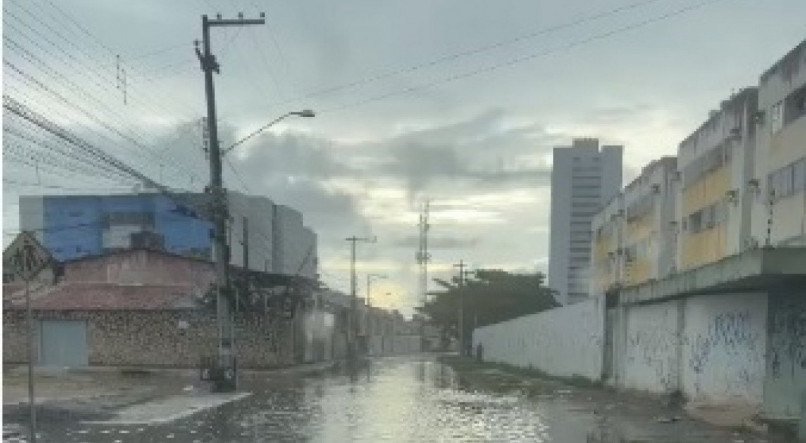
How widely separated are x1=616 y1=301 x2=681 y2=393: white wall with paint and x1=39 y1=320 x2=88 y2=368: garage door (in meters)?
25.4

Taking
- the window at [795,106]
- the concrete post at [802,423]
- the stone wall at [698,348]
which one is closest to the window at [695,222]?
the window at [795,106]

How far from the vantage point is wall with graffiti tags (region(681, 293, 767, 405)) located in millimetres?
19375

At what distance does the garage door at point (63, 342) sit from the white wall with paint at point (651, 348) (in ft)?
83.3

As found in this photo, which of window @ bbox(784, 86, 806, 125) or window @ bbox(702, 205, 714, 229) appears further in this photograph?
window @ bbox(702, 205, 714, 229)

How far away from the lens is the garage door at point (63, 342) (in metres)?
42.0

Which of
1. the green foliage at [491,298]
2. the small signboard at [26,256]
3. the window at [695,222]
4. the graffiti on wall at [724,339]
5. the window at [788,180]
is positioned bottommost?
the green foliage at [491,298]

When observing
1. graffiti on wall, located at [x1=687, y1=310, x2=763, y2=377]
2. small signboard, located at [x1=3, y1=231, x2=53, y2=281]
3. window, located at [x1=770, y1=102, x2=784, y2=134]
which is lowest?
graffiti on wall, located at [x1=687, y1=310, x2=763, y2=377]

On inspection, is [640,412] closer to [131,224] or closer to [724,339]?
[724,339]

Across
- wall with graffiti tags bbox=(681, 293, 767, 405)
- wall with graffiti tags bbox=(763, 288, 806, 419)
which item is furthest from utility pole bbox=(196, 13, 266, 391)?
wall with graffiti tags bbox=(763, 288, 806, 419)

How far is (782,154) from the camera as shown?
3195 centimetres

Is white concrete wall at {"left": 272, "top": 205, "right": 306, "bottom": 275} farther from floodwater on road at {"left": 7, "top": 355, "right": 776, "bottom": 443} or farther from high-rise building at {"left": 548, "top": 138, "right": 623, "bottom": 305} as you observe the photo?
floodwater on road at {"left": 7, "top": 355, "right": 776, "bottom": 443}

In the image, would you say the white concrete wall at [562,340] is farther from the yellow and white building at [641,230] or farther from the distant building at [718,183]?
the distant building at [718,183]

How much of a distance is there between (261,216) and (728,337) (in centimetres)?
6995

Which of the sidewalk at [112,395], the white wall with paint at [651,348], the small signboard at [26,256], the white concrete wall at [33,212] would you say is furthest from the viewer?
the white concrete wall at [33,212]
